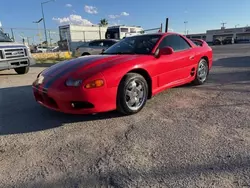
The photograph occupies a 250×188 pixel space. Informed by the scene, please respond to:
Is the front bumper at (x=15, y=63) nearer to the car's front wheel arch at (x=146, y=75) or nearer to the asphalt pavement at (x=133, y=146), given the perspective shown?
the asphalt pavement at (x=133, y=146)

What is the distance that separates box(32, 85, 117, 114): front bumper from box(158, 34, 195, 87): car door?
1.20 metres

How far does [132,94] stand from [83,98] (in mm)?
830

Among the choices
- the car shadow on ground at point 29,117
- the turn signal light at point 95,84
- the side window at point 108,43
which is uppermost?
the side window at point 108,43

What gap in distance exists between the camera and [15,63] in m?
7.70

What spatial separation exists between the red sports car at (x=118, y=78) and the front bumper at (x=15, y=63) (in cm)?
442

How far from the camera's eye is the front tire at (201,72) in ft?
16.9

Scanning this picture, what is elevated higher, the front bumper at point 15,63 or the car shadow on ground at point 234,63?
the front bumper at point 15,63

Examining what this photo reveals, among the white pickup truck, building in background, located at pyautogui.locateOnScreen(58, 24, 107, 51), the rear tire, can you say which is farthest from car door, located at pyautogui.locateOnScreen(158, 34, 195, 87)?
building in background, located at pyautogui.locateOnScreen(58, 24, 107, 51)

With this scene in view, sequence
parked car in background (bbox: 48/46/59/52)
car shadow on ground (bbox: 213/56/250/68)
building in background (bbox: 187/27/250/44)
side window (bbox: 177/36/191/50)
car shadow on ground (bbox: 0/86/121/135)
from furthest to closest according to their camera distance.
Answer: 1. building in background (bbox: 187/27/250/44)
2. parked car in background (bbox: 48/46/59/52)
3. car shadow on ground (bbox: 213/56/250/68)
4. side window (bbox: 177/36/191/50)
5. car shadow on ground (bbox: 0/86/121/135)

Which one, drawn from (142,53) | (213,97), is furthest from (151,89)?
(213,97)

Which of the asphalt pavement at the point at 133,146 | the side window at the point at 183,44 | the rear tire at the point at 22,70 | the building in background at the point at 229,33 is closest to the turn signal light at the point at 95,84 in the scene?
the asphalt pavement at the point at 133,146

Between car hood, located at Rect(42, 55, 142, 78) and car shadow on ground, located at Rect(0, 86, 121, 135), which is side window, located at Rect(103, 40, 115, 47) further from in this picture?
car hood, located at Rect(42, 55, 142, 78)

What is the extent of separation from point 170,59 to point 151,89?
2.57ft

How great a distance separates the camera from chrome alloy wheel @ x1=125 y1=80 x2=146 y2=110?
3.46m
